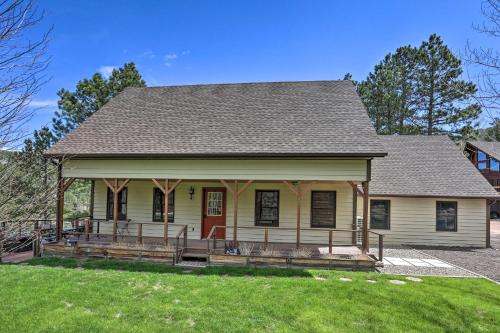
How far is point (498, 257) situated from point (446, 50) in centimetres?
2020

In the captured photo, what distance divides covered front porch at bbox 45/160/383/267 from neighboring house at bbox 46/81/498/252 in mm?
44

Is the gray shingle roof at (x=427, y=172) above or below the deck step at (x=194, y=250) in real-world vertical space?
above

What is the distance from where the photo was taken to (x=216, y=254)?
29.6 feet

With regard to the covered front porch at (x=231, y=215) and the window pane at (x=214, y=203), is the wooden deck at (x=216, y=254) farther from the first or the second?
the window pane at (x=214, y=203)

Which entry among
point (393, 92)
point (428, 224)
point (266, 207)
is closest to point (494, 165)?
point (393, 92)

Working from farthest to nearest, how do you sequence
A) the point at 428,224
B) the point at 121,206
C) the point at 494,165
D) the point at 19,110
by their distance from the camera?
the point at 494,165, the point at 428,224, the point at 121,206, the point at 19,110

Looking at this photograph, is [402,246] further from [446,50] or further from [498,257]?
[446,50]

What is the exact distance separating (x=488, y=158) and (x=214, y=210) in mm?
32614

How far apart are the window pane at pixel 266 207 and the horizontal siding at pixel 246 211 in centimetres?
16

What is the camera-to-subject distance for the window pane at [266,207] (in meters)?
11.7

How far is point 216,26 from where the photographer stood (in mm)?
14461

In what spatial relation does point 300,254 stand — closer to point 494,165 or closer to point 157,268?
point 157,268

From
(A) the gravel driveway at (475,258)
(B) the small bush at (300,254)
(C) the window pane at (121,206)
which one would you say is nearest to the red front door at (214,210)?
(C) the window pane at (121,206)

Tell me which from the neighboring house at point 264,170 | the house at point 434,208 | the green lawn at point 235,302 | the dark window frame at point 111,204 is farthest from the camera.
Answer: the house at point 434,208
